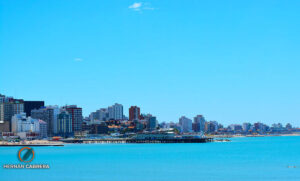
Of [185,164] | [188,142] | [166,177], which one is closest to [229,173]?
[166,177]

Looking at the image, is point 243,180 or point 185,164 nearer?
point 243,180

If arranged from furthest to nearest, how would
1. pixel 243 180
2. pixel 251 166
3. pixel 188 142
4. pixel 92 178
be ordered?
pixel 188 142 → pixel 251 166 → pixel 92 178 → pixel 243 180

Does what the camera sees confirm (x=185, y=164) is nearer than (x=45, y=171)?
No

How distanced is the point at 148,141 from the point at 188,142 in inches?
570

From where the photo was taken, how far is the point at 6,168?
70.1m

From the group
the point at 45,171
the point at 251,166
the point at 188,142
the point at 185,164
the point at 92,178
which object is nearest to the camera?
the point at 92,178

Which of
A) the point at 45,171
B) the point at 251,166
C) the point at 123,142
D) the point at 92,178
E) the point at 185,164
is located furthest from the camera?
the point at 123,142

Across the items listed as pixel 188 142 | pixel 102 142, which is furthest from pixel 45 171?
pixel 102 142

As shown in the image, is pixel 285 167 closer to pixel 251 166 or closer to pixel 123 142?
pixel 251 166

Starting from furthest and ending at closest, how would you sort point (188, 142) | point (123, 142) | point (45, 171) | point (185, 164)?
1. point (123, 142)
2. point (188, 142)
3. point (185, 164)
4. point (45, 171)

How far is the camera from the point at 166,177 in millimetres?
59938

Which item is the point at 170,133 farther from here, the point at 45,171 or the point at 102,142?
the point at 45,171

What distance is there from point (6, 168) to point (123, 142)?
12429cm

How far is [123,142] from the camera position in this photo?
194 meters
